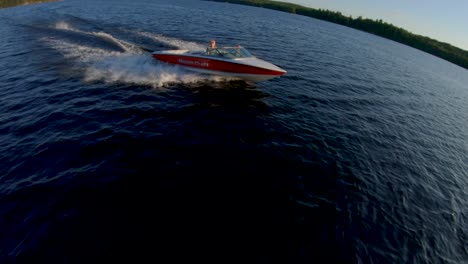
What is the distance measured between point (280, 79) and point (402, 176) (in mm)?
13565

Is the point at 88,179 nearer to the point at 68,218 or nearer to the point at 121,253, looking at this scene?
the point at 68,218

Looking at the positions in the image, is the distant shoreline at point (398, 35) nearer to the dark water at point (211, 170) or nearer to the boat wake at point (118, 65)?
the dark water at point (211, 170)

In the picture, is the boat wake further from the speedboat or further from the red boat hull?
the speedboat

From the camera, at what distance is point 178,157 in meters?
10.8

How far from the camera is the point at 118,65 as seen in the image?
20.0 m

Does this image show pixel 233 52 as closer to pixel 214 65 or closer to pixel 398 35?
pixel 214 65

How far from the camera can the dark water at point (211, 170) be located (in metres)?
7.46

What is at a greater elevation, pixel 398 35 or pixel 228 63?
pixel 398 35

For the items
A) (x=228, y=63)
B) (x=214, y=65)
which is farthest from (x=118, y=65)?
(x=228, y=63)

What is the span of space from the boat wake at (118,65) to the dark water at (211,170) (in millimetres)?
183

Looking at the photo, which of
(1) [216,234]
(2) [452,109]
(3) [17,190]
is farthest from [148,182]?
(2) [452,109]

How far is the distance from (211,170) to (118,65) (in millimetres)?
15793

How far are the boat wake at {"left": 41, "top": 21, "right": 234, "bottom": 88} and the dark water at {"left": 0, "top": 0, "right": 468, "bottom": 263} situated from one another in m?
0.18

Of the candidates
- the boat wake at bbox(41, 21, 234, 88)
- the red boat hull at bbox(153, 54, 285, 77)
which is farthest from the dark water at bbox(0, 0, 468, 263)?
the red boat hull at bbox(153, 54, 285, 77)
